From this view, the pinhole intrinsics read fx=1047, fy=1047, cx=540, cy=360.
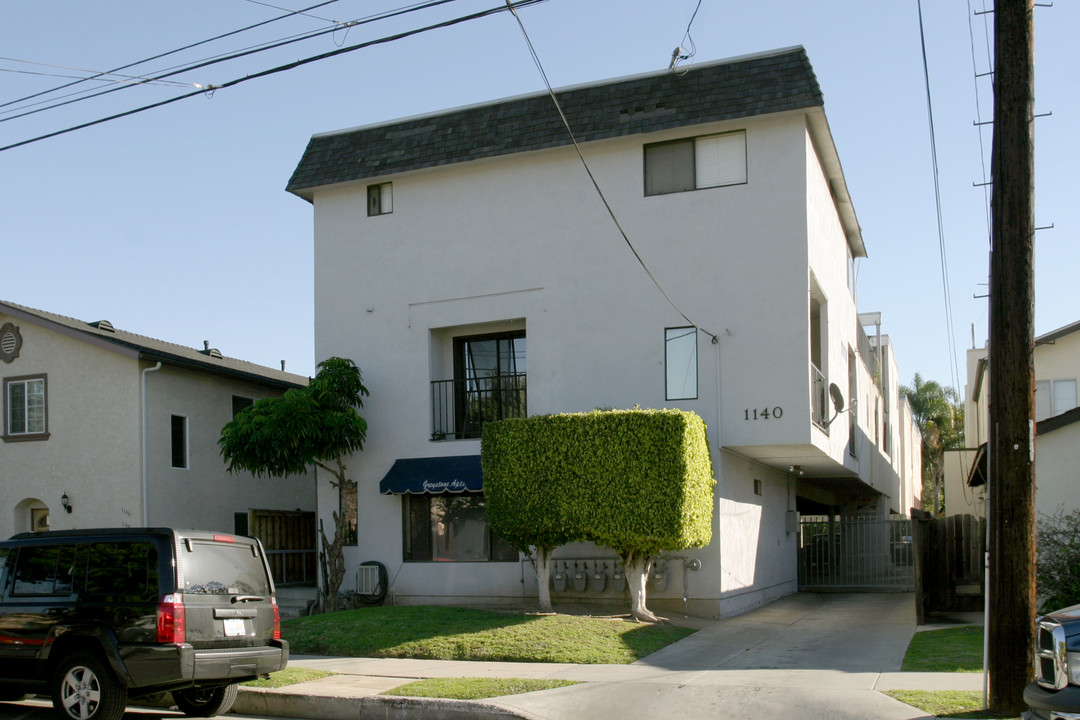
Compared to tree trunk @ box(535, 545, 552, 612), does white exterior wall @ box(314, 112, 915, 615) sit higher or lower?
higher

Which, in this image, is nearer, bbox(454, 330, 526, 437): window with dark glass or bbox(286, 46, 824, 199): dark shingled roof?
bbox(286, 46, 824, 199): dark shingled roof

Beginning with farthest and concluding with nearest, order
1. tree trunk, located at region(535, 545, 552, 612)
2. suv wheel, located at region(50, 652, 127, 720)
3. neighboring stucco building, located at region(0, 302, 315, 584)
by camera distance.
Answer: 1. neighboring stucco building, located at region(0, 302, 315, 584)
2. tree trunk, located at region(535, 545, 552, 612)
3. suv wheel, located at region(50, 652, 127, 720)

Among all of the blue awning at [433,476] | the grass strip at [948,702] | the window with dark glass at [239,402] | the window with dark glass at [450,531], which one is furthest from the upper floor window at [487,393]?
the grass strip at [948,702]

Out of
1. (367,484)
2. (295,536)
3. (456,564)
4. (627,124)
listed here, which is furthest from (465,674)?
(295,536)

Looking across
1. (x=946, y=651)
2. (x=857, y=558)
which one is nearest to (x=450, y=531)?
(x=946, y=651)

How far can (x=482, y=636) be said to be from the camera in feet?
46.2

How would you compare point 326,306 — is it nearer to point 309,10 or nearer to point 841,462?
point 309,10

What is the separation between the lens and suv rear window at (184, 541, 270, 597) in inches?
389

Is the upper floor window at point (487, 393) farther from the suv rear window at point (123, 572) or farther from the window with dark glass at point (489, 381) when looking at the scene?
the suv rear window at point (123, 572)

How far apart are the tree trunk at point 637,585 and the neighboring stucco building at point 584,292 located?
133cm

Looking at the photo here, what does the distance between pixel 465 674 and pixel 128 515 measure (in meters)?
10.8

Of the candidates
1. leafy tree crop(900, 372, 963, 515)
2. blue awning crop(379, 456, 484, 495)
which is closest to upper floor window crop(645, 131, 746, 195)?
blue awning crop(379, 456, 484, 495)

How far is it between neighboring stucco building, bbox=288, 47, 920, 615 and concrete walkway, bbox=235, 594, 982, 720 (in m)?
3.34

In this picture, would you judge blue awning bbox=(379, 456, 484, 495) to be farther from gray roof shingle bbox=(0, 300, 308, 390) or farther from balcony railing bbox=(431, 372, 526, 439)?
gray roof shingle bbox=(0, 300, 308, 390)
